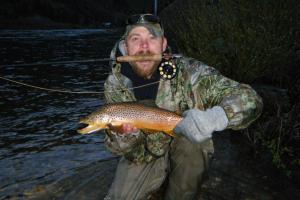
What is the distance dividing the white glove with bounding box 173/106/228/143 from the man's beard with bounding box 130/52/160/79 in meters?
1.02

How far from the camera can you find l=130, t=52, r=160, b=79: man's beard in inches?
189

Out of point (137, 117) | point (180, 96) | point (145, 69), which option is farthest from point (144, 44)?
point (137, 117)

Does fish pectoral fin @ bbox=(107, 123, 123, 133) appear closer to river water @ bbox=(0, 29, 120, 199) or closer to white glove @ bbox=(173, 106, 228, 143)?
white glove @ bbox=(173, 106, 228, 143)

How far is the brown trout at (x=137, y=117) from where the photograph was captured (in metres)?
4.21

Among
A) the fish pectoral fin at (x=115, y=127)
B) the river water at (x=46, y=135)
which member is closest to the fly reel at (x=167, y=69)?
the fish pectoral fin at (x=115, y=127)

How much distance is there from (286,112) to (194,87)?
9.91ft

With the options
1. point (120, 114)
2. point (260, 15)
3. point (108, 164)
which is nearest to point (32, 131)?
point (108, 164)

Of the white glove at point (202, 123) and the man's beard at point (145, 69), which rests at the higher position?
the man's beard at point (145, 69)

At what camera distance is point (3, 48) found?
2127cm

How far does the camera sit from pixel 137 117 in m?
4.29

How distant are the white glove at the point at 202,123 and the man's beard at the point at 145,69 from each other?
1.02m

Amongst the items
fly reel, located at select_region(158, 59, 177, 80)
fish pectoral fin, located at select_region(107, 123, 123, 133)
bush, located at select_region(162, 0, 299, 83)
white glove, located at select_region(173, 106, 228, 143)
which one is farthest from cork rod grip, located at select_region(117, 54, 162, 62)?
bush, located at select_region(162, 0, 299, 83)

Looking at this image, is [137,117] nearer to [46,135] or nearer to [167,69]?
[167,69]

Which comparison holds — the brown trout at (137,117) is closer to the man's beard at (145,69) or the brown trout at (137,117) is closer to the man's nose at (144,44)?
the man's beard at (145,69)
